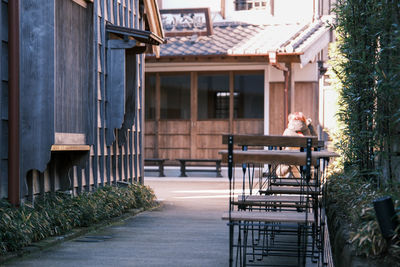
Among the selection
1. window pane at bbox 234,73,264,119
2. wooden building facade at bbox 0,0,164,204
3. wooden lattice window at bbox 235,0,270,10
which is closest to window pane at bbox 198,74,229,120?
window pane at bbox 234,73,264,119

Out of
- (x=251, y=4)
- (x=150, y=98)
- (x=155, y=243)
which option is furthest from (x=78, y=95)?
(x=251, y=4)

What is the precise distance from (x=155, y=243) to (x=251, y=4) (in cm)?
1507

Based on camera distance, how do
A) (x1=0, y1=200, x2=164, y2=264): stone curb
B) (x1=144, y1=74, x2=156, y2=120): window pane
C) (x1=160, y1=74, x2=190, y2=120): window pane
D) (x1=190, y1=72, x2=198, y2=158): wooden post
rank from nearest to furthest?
(x1=0, y1=200, x2=164, y2=264): stone curb, (x1=190, y1=72, x2=198, y2=158): wooden post, (x1=160, y1=74, x2=190, y2=120): window pane, (x1=144, y1=74, x2=156, y2=120): window pane

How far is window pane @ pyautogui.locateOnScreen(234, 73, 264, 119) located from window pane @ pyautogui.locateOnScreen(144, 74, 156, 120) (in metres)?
2.66

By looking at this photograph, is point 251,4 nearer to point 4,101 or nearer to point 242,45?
point 242,45

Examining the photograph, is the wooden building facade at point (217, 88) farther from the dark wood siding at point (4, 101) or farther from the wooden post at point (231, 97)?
the dark wood siding at point (4, 101)

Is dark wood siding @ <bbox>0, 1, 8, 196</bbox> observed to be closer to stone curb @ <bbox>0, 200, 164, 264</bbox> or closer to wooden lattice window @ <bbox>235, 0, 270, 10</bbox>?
stone curb @ <bbox>0, 200, 164, 264</bbox>

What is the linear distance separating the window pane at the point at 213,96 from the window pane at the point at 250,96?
1.35ft

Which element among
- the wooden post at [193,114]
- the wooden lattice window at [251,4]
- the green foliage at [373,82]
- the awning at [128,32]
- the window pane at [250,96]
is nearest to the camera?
the green foliage at [373,82]

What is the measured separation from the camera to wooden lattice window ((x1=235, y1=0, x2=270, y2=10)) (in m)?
21.3

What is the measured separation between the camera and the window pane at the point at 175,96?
20.8 m

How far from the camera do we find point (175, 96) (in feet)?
68.5

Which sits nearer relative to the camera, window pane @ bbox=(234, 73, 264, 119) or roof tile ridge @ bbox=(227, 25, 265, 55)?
roof tile ridge @ bbox=(227, 25, 265, 55)

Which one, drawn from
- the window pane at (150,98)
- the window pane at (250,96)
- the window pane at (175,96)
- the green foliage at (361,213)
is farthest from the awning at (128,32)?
the window pane at (150,98)
